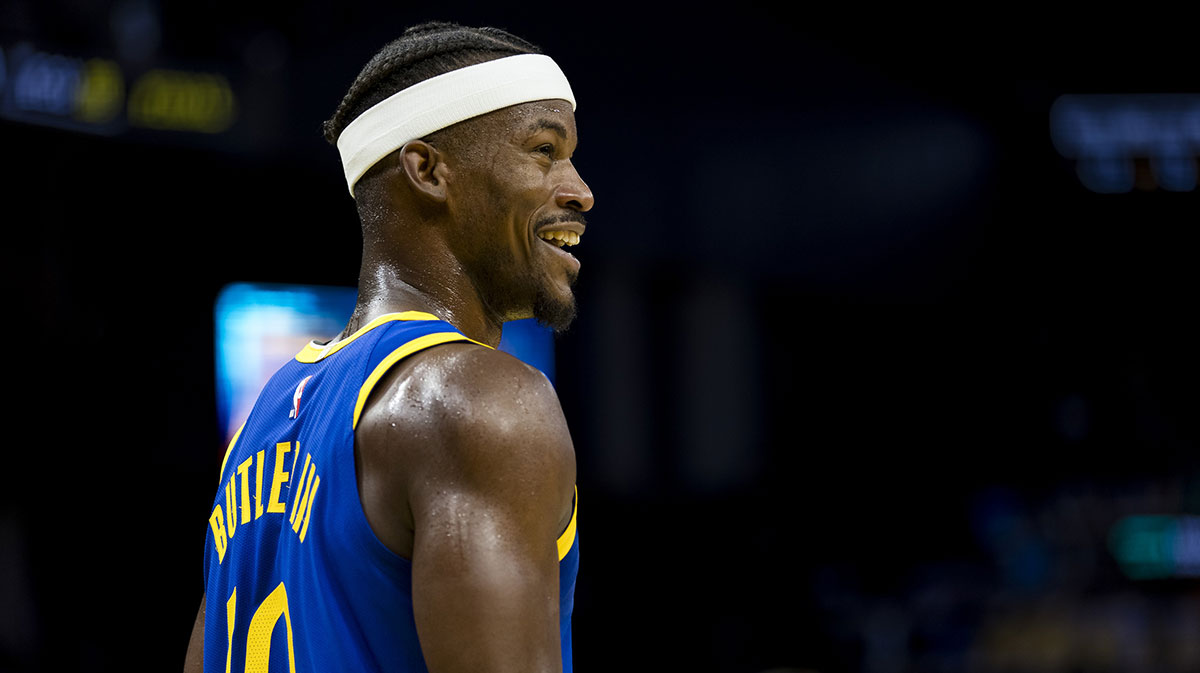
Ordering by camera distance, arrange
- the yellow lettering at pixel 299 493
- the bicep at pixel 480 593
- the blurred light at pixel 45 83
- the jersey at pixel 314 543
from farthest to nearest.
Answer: the blurred light at pixel 45 83
the yellow lettering at pixel 299 493
the jersey at pixel 314 543
the bicep at pixel 480 593

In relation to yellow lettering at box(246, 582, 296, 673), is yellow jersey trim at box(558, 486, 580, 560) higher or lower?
higher

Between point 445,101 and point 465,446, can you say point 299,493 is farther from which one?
point 445,101

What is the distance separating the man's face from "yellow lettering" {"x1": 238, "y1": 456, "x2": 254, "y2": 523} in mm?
383

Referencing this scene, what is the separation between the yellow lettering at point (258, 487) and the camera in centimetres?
161

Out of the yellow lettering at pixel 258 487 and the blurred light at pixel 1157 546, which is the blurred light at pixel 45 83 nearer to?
the yellow lettering at pixel 258 487

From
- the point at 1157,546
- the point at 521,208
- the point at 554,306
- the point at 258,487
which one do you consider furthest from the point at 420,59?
the point at 1157,546

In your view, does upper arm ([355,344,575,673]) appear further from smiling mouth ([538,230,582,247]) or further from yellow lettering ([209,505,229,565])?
yellow lettering ([209,505,229,565])

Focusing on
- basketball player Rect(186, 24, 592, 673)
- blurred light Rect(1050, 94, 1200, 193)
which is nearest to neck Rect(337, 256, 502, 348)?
Answer: basketball player Rect(186, 24, 592, 673)

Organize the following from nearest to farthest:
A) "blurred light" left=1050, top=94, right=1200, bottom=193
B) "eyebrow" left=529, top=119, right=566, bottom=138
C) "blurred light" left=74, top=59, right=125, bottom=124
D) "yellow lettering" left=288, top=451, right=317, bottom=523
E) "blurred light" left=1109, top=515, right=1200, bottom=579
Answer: "yellow lettering" left=288, top=451, right=317, bottom=523 → "eyebrow" left=529, top=119, right=566, bottom=138 → "blurred light" left=74, top=59, right=125, bottom=124 → "blurred light" left=1109, top=515, right=1200, bottom=579 → "blurred light" left=1050, top=94, right=1200, bottom=193

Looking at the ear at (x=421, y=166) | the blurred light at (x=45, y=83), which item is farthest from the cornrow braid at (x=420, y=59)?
the blurred light at (x=45, y=83)

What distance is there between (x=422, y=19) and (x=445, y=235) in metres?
5.48

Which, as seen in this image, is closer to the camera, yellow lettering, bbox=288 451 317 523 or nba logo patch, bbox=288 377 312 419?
yellow lettering, bbox=288 451 317 523

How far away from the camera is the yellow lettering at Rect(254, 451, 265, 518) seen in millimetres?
1608

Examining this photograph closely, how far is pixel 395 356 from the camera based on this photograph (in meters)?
1.44
